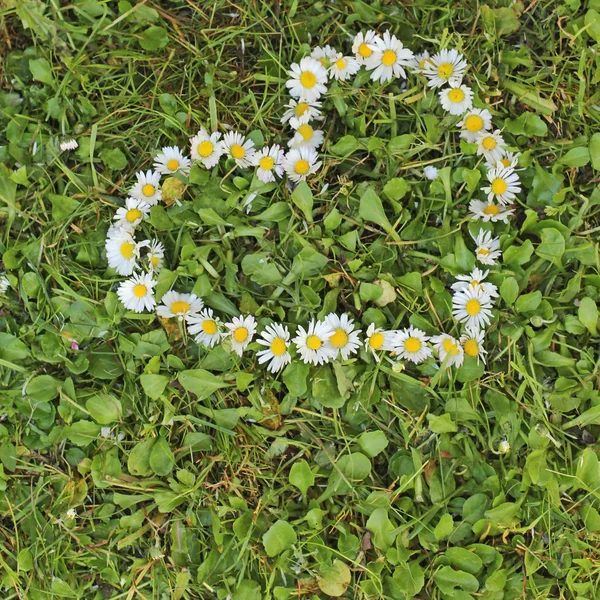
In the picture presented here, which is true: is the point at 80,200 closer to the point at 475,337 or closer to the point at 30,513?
the point at 30,513

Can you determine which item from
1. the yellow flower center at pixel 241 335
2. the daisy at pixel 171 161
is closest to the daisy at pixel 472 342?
the yellow flower center at pixel 241 335

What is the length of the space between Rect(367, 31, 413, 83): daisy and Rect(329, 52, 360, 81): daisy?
0.18 ft

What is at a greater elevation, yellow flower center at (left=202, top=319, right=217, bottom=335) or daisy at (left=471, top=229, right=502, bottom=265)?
daisy at (left=471, top=229, right=502, bottom=265)

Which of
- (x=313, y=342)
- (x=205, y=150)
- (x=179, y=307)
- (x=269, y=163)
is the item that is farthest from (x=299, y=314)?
(x=205, y=150)

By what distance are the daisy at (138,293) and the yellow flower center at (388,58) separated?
0.88 metres

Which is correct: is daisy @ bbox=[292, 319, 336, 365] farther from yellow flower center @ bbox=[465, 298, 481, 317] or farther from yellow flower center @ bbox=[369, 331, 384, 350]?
yellow flower center @ bbox=[465, 298, 481, 317]

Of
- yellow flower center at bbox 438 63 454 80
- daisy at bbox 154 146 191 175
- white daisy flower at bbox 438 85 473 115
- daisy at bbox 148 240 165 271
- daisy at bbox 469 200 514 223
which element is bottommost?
daisy at bbox 148 240 165 271

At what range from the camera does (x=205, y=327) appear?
1.54 metres

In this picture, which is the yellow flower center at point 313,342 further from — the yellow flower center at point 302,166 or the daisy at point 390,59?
the daisy at point 390,59

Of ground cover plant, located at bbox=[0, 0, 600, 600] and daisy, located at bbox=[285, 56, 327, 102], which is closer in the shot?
ground cover plant, located at bbox=[0, 0, 600, 600]

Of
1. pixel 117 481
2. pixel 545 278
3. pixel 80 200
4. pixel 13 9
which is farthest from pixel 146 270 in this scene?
pixel 545 278

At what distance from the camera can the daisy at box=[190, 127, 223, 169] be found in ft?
5.21

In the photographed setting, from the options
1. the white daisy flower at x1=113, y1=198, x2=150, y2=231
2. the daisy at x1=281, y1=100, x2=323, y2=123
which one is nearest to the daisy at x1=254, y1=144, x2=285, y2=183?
the daisy at x1=281, y1=100, x2=323, y2=123

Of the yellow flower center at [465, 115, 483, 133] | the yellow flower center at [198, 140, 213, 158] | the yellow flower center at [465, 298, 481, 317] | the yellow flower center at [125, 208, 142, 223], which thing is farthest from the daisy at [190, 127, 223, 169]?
the yellow flower center at [465, 298, 481, 317]
